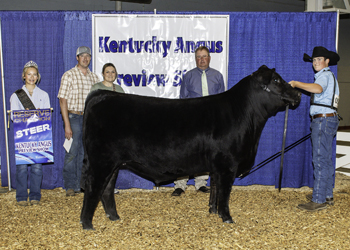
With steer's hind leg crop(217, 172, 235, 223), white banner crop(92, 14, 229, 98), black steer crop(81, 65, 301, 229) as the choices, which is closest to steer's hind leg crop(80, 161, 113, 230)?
black steer crop(81, 65, 301, 229)

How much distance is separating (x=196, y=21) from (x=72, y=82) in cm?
212

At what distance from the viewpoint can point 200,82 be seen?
4.60 m

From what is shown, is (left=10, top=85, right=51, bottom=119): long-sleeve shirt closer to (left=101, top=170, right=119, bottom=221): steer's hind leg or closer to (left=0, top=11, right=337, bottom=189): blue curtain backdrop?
(left=0, top=11, right=337, bottom=189): blue curtain backdrop

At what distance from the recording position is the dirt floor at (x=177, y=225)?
3094 mm

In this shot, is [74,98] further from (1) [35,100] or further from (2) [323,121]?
(2) [323,121]

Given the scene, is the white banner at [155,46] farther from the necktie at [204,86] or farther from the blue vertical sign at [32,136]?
the blue vertical sign at [32,136]

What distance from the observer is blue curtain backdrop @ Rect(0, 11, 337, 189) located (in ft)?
16.3

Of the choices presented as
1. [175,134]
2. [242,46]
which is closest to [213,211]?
[175,134]

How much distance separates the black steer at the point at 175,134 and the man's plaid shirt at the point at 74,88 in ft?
4.06

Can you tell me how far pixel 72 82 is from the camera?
4633 millimetres

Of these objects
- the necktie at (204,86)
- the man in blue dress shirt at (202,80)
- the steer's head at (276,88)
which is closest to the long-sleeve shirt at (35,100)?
the man in blue dress shirt at (202,80)

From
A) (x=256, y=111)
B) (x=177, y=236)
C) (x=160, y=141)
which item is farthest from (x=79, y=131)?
(x=256, y=111)

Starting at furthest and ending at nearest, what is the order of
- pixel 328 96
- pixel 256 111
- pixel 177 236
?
1. pixel 328 96
2. pixel 256 111
3. pixel 177 236

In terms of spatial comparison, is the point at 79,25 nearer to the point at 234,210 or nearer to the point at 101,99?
the point at 101,99
